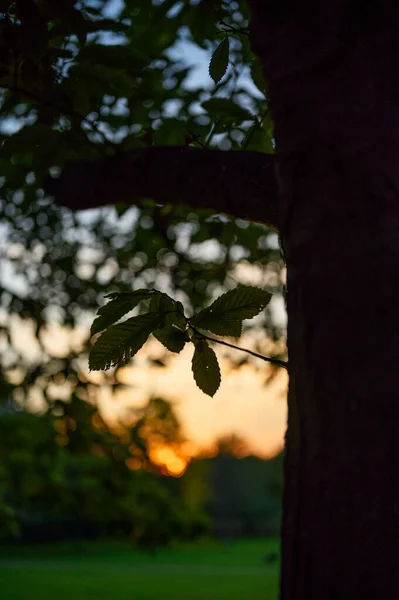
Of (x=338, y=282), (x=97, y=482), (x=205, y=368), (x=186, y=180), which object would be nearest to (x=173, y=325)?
(x=205, y=368)

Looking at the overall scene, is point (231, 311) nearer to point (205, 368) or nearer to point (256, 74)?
point (205, 368)

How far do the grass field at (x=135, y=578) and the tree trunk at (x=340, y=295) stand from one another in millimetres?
21005

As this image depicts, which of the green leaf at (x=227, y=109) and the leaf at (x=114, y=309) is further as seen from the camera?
the green leaf at (x=227, y=109)

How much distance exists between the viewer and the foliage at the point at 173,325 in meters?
1.79

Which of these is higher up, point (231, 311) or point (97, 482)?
point (231, 311)

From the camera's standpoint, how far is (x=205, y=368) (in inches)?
76.1

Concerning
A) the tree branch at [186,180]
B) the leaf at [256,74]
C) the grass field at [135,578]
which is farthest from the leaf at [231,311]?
the grass field at [135,578]

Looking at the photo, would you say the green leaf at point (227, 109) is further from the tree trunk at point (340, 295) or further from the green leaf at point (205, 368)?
the green leaf at point (205, 368)

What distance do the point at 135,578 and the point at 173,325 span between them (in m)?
35.6

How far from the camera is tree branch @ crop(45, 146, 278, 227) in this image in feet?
7.80

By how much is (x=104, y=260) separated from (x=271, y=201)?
204 inches

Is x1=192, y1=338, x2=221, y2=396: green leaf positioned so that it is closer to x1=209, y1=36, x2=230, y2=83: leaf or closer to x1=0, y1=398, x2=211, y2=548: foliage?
x1=209, y1=36, x2=230, y2=83: leaf

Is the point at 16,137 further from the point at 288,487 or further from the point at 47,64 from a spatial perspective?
the point at 288,487

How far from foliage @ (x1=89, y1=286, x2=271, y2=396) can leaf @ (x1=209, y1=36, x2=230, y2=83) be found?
0.95 meters
